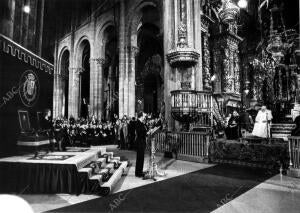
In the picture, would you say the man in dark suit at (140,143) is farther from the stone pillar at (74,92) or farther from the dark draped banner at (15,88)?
the stone pillar at (74,92)

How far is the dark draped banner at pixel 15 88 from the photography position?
17.6 feet

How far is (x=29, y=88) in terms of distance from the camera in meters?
6.51

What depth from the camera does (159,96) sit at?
22406 mm

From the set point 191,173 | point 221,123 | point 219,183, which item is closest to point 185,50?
point 221,123

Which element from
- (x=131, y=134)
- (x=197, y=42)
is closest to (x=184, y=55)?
(x=197, y=42)

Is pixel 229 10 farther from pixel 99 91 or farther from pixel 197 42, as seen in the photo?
pixel 99 91

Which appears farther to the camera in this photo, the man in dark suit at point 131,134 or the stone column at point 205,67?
the stone column at point 205,67

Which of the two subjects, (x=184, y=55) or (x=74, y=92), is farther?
(x=74, y=92)

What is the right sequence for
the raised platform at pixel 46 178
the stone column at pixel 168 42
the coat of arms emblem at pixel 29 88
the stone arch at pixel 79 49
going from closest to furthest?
1. the raised platform at pixel 46 178
2. the coat of arms emblem at pixel 29 88
3. the stone column at pixel 168 42
4. the stone arch at pixel 79 49

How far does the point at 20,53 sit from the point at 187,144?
21.1 ft

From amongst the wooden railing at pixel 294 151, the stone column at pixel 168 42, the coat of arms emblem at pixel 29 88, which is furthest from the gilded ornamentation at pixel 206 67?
the coat of arms emblem at pixel 29 88

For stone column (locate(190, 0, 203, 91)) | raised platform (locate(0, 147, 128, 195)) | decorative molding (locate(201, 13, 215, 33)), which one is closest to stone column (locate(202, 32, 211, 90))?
decorative molding (locate(201, 13, 215, 33))

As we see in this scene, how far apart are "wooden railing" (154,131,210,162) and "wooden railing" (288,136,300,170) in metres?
2.70

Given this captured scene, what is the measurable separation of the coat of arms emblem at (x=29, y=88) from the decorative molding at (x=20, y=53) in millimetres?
350
